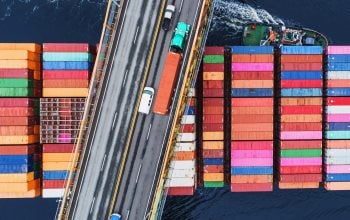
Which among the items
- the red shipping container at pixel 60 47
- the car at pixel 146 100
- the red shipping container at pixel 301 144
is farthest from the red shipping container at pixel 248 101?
the red shipping container at pixel 60 47

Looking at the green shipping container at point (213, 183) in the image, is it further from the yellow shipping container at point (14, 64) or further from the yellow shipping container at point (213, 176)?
the yellow shipping container at point (14, 64)

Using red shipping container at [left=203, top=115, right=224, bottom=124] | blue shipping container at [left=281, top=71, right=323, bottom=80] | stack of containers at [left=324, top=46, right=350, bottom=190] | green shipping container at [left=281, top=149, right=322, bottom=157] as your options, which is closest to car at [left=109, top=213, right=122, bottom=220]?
red shipping container at [left=203, top=115, right=224, bottom=124]

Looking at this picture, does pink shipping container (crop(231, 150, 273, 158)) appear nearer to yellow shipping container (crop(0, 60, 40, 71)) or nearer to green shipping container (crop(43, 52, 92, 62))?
green shipping container (crop(43, 52, 92, 62))

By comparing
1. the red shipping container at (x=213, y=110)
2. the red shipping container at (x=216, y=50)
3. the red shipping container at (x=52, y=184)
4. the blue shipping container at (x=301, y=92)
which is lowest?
the red shipping container at (x=52, y=184)

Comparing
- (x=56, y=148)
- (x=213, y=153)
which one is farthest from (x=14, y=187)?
(x=213, y=153)

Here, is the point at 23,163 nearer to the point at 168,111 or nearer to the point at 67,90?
the point at 67,90

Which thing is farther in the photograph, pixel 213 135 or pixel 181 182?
pixel 213 135

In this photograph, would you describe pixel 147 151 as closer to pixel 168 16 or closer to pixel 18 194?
pixel 168 16
